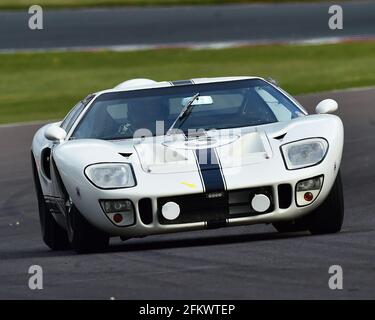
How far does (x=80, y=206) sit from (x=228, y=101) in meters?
1.68

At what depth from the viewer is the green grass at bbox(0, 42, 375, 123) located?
21500 millimetres

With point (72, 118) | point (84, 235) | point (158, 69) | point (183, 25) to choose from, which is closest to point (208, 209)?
point (84, 235)

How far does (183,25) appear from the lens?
30703 millimetres

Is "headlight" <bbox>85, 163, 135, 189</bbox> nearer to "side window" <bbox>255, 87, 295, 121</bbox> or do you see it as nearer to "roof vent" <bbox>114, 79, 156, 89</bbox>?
"side window" <bbox>255, 87, 295, 121</bbox>

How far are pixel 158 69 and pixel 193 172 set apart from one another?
16.5 m

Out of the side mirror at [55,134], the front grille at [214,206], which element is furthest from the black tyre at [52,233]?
the front grille at [214,206]

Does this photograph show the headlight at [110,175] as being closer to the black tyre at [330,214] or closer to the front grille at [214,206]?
the front grille at [214,206]

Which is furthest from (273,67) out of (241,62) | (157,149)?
(157,149)

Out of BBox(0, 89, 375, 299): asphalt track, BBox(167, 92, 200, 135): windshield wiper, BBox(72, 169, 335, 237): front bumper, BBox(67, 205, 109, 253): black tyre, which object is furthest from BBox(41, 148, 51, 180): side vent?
BBox(72, 169, 335, 237): front bumper

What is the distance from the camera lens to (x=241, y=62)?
25.5m

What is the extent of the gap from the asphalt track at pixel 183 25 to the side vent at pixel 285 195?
20191 mm

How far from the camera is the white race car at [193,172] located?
821 cm

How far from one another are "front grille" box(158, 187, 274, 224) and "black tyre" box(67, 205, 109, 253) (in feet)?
1.71

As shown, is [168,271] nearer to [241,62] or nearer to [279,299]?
[279,299]
